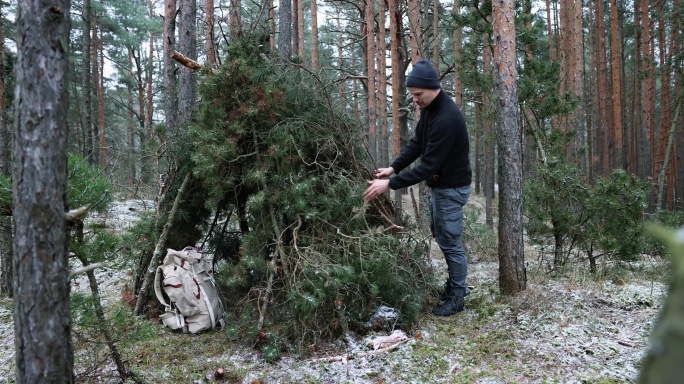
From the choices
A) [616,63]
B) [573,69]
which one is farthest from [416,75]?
[616,63]

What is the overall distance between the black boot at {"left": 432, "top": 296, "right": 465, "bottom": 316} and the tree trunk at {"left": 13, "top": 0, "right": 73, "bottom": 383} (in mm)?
3227

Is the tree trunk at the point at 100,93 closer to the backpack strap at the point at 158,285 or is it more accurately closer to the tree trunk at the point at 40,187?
the backpack strap at the point at 158,285

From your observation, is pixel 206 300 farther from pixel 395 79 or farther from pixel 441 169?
pixel 395 79

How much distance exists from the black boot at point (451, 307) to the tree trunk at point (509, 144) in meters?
0.52

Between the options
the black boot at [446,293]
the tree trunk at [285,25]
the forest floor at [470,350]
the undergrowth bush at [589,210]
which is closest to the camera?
the forest floor at [470,350]

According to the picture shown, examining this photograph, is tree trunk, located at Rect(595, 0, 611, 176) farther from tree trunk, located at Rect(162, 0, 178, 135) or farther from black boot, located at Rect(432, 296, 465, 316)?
tree trunk, located at Rect(162, 0, 178, 135)

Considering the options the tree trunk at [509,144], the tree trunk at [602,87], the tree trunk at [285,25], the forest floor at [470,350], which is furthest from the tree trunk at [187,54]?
the tree trunk at [602,87]

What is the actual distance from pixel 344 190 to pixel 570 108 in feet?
11.4

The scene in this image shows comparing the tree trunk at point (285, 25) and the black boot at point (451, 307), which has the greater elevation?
the tree trunk at point (285, 25)

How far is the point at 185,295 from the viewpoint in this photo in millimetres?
4191

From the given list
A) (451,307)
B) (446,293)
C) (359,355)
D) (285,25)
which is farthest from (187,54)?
(359,355)

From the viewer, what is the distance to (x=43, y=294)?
1.93 metres

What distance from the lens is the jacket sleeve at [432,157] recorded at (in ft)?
12.9

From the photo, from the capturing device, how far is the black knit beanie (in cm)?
402
